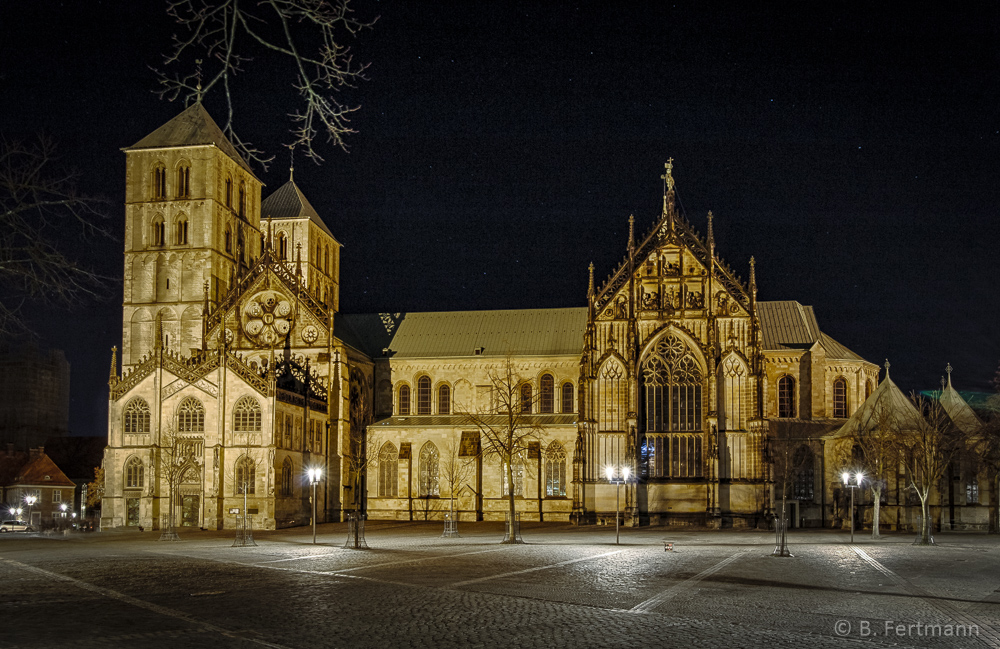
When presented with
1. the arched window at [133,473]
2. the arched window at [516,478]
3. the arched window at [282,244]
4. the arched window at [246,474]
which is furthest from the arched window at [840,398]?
the arched window at [133,473]

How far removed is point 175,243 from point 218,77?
228 ft

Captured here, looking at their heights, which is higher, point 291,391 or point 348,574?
point 291,391

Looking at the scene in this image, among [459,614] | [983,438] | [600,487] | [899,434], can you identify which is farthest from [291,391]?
[459,614]

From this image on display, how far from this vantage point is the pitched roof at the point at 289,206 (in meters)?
91.8

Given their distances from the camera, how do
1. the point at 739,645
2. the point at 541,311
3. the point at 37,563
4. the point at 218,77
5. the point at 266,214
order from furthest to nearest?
the point at 266,214 → the point at 541,311 → the point at 37,563 → the point at 739,645 → the point at 218,77

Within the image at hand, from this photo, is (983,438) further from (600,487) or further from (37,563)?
(37,563)

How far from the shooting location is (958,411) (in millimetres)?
72375

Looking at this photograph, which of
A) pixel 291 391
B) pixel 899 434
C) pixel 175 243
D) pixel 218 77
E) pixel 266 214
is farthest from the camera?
pixel 266 214

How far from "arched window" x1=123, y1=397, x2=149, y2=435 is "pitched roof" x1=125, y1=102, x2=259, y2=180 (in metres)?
20.2

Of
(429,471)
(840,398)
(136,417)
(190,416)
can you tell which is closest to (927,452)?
(840,398)

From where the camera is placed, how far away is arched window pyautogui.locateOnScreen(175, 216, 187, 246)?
252 ft

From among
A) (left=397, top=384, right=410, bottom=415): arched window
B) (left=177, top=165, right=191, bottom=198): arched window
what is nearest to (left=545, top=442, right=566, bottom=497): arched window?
(left=397, top=384, right=410, bottom=415): arched window

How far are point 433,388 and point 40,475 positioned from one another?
46732 mm

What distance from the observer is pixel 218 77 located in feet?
34.3
